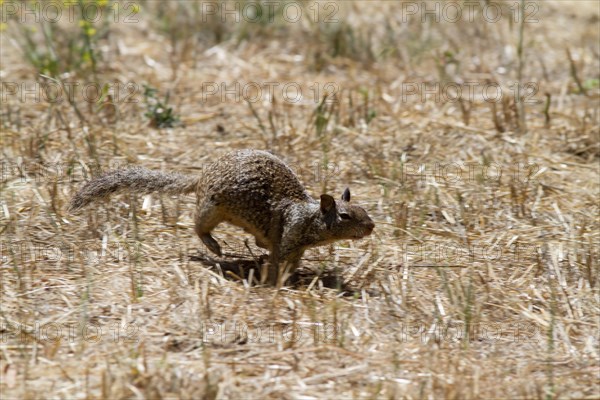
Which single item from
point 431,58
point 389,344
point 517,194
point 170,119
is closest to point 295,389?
point 389,344

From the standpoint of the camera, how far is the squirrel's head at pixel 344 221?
5.45 metres

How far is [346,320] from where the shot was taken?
4961 mm

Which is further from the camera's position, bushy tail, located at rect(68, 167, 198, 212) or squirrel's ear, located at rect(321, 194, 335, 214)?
bushy tail, located at rect(68, 167, 198, 212)

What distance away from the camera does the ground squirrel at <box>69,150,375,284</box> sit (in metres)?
5.47

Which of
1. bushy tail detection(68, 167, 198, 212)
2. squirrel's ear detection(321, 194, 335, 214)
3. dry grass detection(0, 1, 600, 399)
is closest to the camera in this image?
dry grass detection(0, 1, 600, 399)

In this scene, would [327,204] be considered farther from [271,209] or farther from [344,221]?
[271,209]

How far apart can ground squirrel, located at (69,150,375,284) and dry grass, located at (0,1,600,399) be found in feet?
0.86

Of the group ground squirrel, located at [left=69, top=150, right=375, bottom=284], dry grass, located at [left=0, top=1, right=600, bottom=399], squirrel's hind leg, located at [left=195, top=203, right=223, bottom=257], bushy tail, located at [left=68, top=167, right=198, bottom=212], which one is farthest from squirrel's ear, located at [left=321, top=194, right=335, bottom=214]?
bushy tail, located at [left=68, top=167, right=198, bottom=212]

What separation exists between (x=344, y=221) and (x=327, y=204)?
14 centimetres

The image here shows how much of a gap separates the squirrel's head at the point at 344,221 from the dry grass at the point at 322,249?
1.02 feet

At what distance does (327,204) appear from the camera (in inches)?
215

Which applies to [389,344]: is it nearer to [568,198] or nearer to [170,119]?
[568,198]

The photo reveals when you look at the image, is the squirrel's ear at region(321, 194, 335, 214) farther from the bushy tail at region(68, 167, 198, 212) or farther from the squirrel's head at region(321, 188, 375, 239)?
the bushy tail at region(68, 167, 198, 212)

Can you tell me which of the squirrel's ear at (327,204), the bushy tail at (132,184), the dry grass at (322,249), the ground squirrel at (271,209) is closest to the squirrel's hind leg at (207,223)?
the ground squirrel at (271,209)
